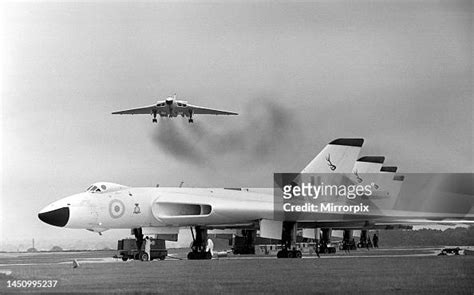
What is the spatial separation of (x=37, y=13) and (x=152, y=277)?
491cm

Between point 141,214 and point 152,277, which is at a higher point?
point 141,214

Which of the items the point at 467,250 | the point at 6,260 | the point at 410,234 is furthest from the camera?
the point at 410,234

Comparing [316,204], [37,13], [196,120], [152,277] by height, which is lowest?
[152,277]

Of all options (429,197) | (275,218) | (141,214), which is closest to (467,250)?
(275,218)

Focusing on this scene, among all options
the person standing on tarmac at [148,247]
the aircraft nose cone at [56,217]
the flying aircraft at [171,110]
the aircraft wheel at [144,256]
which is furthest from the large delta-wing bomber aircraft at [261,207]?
the flying aircraft at [171,110]

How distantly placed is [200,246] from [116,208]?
3.03 metres

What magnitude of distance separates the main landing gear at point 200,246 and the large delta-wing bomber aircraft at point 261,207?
3cm

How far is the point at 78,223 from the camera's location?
24.6 metres

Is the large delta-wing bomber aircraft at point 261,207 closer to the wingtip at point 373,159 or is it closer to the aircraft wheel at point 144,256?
the wingtip at point 373,159

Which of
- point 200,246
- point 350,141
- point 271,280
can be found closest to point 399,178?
point 350,141

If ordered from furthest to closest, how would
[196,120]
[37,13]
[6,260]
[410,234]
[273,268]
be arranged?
1. [410,234]
2. [6,260]
3. [273,268]
4. [196,120]
5. [37,13]

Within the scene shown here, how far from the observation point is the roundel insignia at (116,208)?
26644 millimetres

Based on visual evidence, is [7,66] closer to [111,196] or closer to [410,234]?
[111,196]

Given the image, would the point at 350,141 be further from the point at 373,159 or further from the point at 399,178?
the point at 373,159
